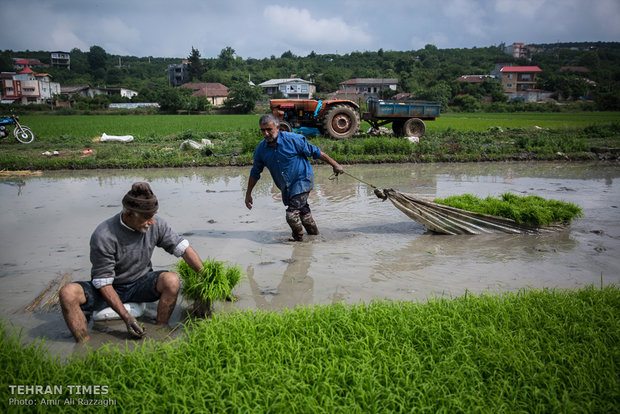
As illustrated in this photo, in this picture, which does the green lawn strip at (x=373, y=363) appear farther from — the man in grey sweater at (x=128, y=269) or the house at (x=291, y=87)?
the house at (x=291, y=87)

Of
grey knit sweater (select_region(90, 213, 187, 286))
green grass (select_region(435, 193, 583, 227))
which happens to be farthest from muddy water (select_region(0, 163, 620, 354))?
grey knit sweater (select_region(90, 213, 187, 286))

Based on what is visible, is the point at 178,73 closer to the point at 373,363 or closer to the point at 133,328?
the point at 133,328

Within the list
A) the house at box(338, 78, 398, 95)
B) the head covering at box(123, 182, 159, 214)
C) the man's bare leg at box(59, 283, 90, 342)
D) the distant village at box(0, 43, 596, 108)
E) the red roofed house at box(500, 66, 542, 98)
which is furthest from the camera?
the red roofed house at box(500, 66, 542, 98)

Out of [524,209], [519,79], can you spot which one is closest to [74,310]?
[524,209]

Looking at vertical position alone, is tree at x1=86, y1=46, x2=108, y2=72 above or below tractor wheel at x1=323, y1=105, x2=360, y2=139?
above

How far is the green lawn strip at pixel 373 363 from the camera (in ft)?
7.57

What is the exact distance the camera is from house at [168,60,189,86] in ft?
300

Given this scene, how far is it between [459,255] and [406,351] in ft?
8.35

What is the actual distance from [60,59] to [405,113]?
390ft

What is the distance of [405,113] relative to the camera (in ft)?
51.3

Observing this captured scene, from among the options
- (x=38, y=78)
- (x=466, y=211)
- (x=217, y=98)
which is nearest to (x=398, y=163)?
(x=466, y=211)

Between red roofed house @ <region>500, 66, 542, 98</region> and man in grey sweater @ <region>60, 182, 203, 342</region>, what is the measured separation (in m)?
75.9

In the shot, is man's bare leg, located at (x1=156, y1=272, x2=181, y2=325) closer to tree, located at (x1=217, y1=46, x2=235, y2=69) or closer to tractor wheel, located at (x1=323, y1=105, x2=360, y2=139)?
tractor wheel, located at (x1=323, y1=105, x2=360, y2=139)

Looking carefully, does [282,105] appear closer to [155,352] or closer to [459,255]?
[459,255]
